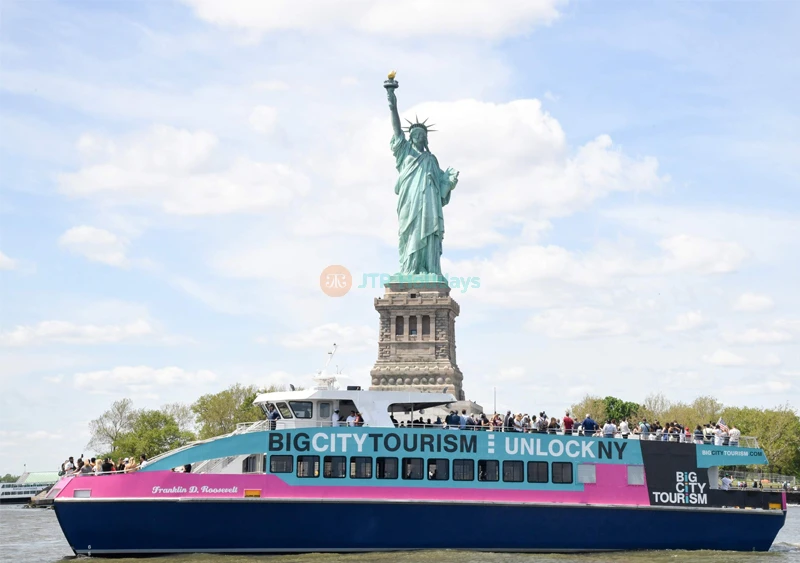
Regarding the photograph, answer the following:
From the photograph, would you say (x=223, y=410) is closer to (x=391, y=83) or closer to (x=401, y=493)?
(x=391, y=83)

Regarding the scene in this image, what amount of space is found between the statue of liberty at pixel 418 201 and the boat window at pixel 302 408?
36308 millimetres

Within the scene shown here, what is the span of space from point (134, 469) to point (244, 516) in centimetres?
356

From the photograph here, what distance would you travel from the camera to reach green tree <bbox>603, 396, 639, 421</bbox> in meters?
91.7

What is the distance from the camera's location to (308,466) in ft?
100

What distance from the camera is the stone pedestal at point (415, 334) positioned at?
6506cm

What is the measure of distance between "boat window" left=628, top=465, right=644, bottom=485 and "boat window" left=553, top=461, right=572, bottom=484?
1958mm

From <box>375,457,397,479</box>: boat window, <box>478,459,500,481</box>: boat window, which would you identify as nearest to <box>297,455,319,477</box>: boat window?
<box>375,457,397,479</box>: boat window

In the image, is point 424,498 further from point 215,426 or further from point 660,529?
point 215,426

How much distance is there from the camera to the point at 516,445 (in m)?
32.1

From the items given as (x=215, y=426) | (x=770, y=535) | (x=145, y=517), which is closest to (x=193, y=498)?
(x=145, y=517)

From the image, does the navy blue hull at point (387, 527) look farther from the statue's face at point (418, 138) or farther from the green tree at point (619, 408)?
the green tree at point (619, 408)

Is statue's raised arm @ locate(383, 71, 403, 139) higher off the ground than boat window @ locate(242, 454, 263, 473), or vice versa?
statue's raised arm @ locate(383, 71, 403, 139)

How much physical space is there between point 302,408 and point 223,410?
1967 inches

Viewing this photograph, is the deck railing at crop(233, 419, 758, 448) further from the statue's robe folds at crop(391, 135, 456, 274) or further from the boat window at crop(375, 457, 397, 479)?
the statue's robe folds at crop(391, 135, 456, 274)
